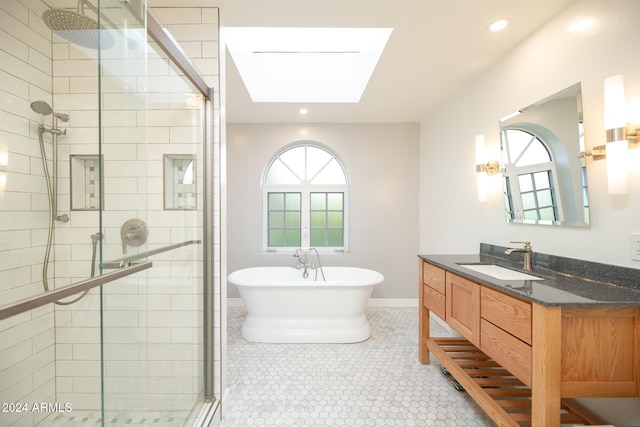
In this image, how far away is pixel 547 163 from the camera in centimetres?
171

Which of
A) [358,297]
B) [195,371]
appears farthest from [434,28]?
[195,371]

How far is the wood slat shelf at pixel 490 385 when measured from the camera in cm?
141

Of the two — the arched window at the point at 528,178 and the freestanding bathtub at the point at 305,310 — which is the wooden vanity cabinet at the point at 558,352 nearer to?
the arched window at the point at 528,178

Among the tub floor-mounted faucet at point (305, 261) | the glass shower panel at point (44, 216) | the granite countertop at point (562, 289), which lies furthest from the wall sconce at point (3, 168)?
the tub floor-mounted faucet at point (305, 261)

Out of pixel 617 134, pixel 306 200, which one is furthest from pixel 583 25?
pixel 306 200

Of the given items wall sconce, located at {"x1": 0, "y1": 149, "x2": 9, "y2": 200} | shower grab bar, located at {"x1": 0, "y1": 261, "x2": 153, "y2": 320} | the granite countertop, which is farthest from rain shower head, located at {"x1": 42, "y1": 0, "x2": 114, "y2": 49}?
the granite countertop

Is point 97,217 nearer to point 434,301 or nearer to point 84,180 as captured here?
point 84,180

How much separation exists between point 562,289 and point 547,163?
86 centimetres

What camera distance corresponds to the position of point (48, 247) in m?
1.15

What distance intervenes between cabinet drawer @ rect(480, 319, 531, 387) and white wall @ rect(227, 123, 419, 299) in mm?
2104

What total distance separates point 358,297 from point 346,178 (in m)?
1.68

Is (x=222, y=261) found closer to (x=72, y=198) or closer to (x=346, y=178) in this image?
(x=72, y=198)

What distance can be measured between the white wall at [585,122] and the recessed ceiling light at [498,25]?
9.6 inches

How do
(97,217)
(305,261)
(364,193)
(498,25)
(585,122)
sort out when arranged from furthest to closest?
(364,193)
(305,261)
(498,25)
(585,122)
(97,217)
